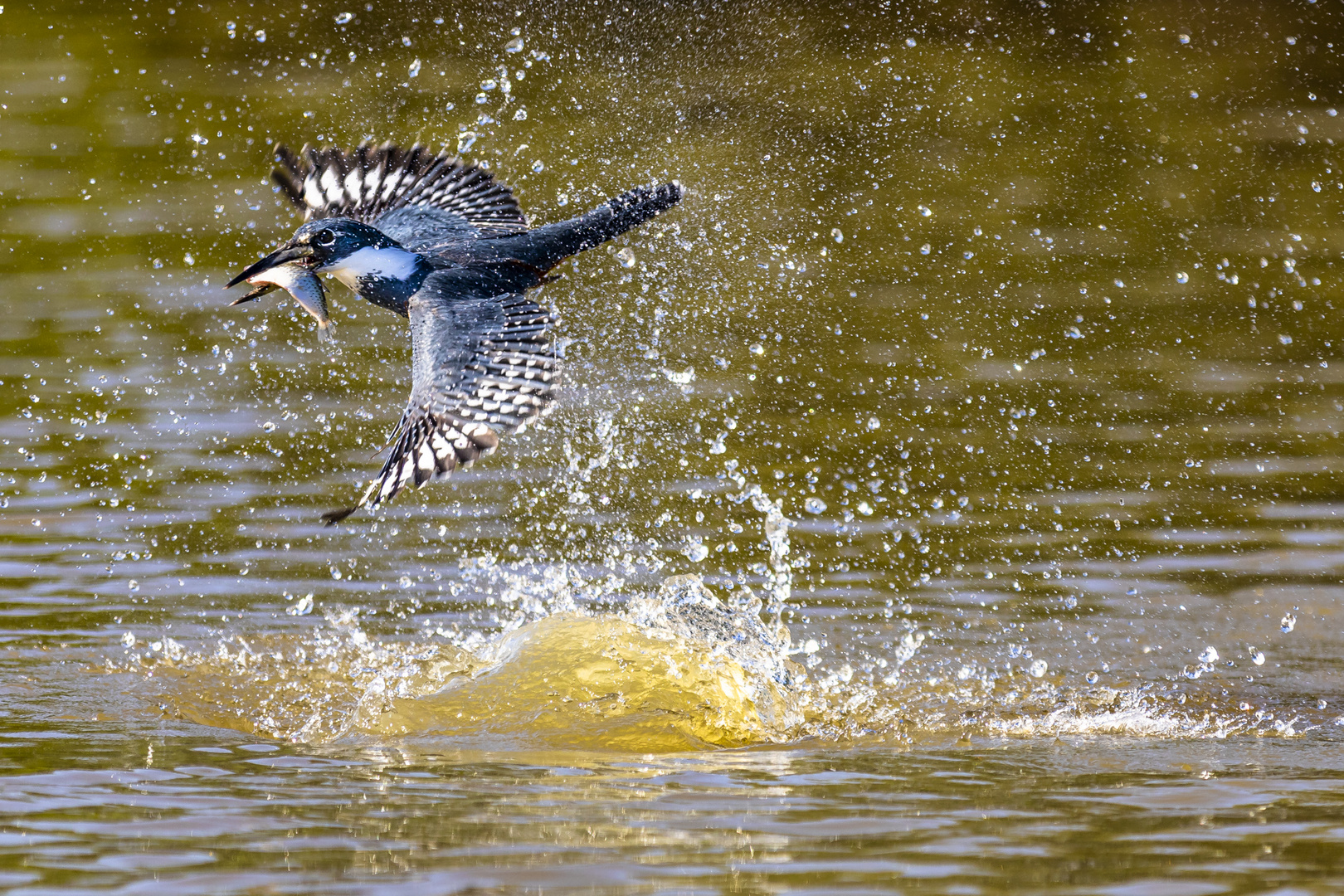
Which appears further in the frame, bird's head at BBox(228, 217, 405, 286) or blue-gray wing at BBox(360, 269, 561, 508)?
bird's head at BBox(228, 217, 405, 286)

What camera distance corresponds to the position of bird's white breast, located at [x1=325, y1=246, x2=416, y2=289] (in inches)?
211

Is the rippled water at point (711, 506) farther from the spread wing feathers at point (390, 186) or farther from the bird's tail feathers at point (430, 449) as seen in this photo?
the spread wing feathers at point (390, 186)

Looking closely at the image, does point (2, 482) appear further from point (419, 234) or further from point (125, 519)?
point (419, 234)

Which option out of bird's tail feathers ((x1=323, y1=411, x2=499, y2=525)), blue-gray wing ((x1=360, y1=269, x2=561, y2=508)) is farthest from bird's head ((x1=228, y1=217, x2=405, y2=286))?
bird's tail feathers ((x1=323, y1=411, x2=499, y2=525))

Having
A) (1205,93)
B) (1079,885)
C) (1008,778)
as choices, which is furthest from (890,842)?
(1205,93)

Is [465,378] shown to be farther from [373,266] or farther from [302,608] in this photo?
[302,608]

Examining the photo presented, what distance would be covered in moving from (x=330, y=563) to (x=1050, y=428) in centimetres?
330

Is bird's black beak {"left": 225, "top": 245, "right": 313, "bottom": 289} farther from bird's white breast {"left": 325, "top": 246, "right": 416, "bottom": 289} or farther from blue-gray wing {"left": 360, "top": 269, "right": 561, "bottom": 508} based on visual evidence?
blue-gray wing {"left": 360, "top": 269, "right": 561, "bottom": 508}

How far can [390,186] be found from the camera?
6066 mm

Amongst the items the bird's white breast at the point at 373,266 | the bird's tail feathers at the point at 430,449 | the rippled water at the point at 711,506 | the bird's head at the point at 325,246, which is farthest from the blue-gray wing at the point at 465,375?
the rippled water at the point at 711,506

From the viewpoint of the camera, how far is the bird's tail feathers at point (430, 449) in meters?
4.79

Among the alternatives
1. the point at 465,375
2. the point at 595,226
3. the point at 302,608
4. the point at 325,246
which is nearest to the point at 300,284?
the point at 325,246

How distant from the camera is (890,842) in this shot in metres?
3.52

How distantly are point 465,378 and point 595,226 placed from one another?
851 mm
